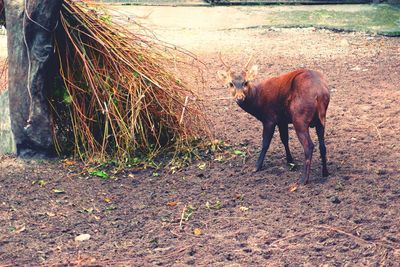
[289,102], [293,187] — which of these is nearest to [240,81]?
[289,102]

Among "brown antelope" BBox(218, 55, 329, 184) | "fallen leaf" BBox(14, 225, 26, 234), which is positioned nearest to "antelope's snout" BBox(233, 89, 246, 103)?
"brown antelope" BBox(218, 55, 329, 184)

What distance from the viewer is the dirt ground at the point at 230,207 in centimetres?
439

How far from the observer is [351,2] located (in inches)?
449

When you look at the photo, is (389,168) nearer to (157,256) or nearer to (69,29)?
(157,256)

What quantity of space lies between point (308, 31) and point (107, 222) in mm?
5764

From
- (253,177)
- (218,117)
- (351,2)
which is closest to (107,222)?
(253,177)

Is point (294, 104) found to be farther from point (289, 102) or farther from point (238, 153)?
point (238, 153)

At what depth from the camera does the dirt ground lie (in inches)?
173

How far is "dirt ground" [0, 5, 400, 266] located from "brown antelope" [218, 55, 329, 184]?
24 centimetres

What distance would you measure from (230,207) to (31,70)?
6.00 feet

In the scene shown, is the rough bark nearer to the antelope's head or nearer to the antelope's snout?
the antelope's head

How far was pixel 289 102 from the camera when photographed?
5.34 meters

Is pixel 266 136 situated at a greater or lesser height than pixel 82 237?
greater

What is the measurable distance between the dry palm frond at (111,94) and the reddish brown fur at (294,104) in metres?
0.74
